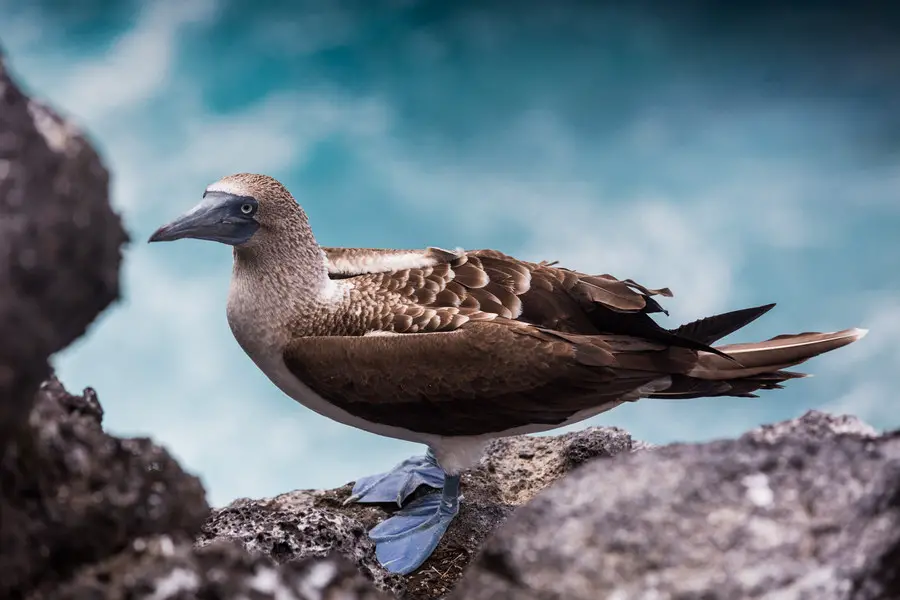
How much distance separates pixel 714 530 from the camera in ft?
5.58

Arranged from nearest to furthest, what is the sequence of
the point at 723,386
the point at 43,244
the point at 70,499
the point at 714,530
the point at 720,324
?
1. the point at 43,244
2. the point at 714,530
3. the point at 70,499
4. the point at 723,386
5. the point at 720,324

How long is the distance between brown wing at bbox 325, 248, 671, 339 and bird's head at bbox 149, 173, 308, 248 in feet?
Answer: 1.34

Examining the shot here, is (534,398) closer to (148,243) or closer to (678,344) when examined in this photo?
(678,344)

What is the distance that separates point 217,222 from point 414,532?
151cm

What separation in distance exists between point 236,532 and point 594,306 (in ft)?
5.19

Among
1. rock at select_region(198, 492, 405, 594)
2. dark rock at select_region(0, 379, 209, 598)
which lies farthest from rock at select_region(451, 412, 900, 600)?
rock at select_region(198, 492, 405, 594)

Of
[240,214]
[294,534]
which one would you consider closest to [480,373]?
[294,534]

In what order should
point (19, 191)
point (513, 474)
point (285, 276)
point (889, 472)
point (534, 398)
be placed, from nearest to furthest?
point (19, 191)
point (889, 472)
point (534, 398)
point (285, 276)
point (513, 474)

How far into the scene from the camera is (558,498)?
1.78m

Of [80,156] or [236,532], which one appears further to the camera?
[236,532]

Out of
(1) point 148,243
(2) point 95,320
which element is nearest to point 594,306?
(1) point 148,243

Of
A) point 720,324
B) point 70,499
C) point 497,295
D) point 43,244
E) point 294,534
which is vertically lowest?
point 70,499

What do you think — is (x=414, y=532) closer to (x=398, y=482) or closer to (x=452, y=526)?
(x=452, y=526)

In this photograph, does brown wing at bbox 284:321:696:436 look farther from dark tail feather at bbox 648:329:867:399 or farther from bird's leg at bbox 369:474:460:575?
bird's leg at bbox 369:474:460:575
